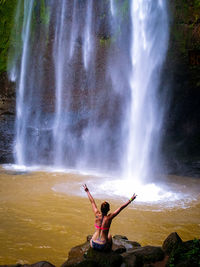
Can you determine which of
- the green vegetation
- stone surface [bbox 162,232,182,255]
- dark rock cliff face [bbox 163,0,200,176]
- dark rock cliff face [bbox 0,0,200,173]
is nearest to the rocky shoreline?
stone surface [bbox 162,232,182,255]

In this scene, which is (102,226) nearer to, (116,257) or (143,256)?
(116,257)

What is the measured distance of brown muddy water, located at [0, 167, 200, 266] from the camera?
4.73 meters

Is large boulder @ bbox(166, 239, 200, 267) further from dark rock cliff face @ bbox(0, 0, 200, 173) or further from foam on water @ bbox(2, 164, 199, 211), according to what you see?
dark rock cliff face @ bbox(0, 0, 200, 173)

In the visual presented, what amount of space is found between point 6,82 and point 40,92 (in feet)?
7.02

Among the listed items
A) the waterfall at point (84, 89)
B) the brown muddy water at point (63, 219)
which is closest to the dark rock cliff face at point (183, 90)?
the waterfall at point (84, 89)

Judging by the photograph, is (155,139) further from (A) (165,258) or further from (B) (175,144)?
(A) (165,258)

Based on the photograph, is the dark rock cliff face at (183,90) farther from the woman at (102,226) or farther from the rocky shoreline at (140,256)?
the woman at (102,226)

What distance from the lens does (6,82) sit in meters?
15.6

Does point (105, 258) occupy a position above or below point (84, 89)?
below

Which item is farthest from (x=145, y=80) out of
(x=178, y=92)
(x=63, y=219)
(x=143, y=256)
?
(x=143, y=256)

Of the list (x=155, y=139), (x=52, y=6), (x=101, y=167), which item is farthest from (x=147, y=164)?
(x=52, y=6)

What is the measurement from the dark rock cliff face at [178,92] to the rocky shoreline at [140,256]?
10410mm

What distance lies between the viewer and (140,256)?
13.0 feet

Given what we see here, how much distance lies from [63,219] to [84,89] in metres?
10.4
